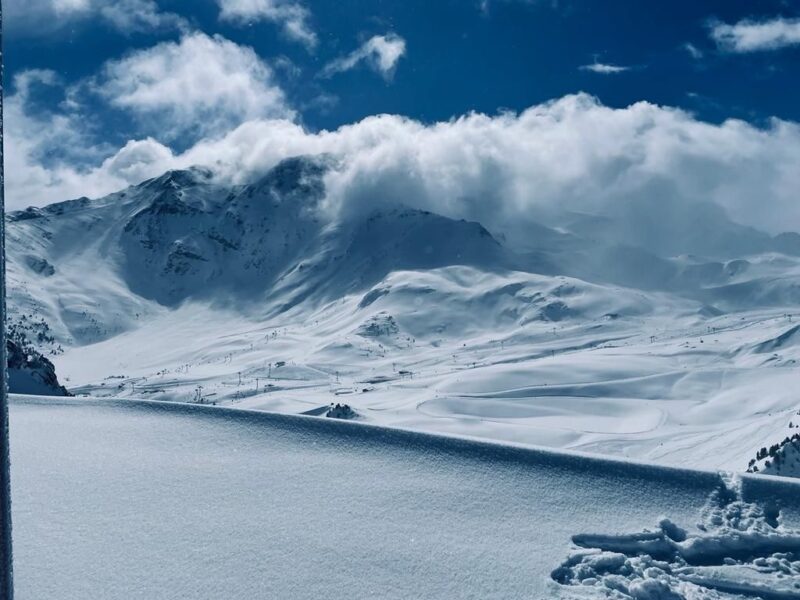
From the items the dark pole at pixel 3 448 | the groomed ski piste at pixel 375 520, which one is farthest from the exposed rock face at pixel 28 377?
the dark pole at pixel 3 448

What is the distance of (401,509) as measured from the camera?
23.5 ft

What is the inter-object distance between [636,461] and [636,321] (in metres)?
198

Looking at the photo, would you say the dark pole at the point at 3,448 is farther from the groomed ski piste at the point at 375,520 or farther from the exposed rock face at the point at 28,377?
the exposed rock face at the point at 28,377

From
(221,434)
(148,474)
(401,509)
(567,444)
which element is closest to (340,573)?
(401,509)

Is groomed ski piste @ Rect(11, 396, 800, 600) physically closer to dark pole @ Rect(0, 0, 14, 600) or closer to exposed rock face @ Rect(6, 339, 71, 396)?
dark pole @ Rect(0, 0, 14, 600)

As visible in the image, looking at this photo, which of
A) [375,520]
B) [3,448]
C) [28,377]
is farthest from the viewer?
[28,377]

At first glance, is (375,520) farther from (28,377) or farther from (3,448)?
(28,377)

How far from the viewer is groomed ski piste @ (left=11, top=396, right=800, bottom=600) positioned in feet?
19.4

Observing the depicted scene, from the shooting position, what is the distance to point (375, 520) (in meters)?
6.93

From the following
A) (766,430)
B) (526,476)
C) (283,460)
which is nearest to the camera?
(526,476)

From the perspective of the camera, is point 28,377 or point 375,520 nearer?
point 375,520

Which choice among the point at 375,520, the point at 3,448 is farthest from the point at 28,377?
the point at 3,448

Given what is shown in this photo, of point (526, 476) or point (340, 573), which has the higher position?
point (526, 476)

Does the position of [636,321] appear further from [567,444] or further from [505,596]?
[505,596]
